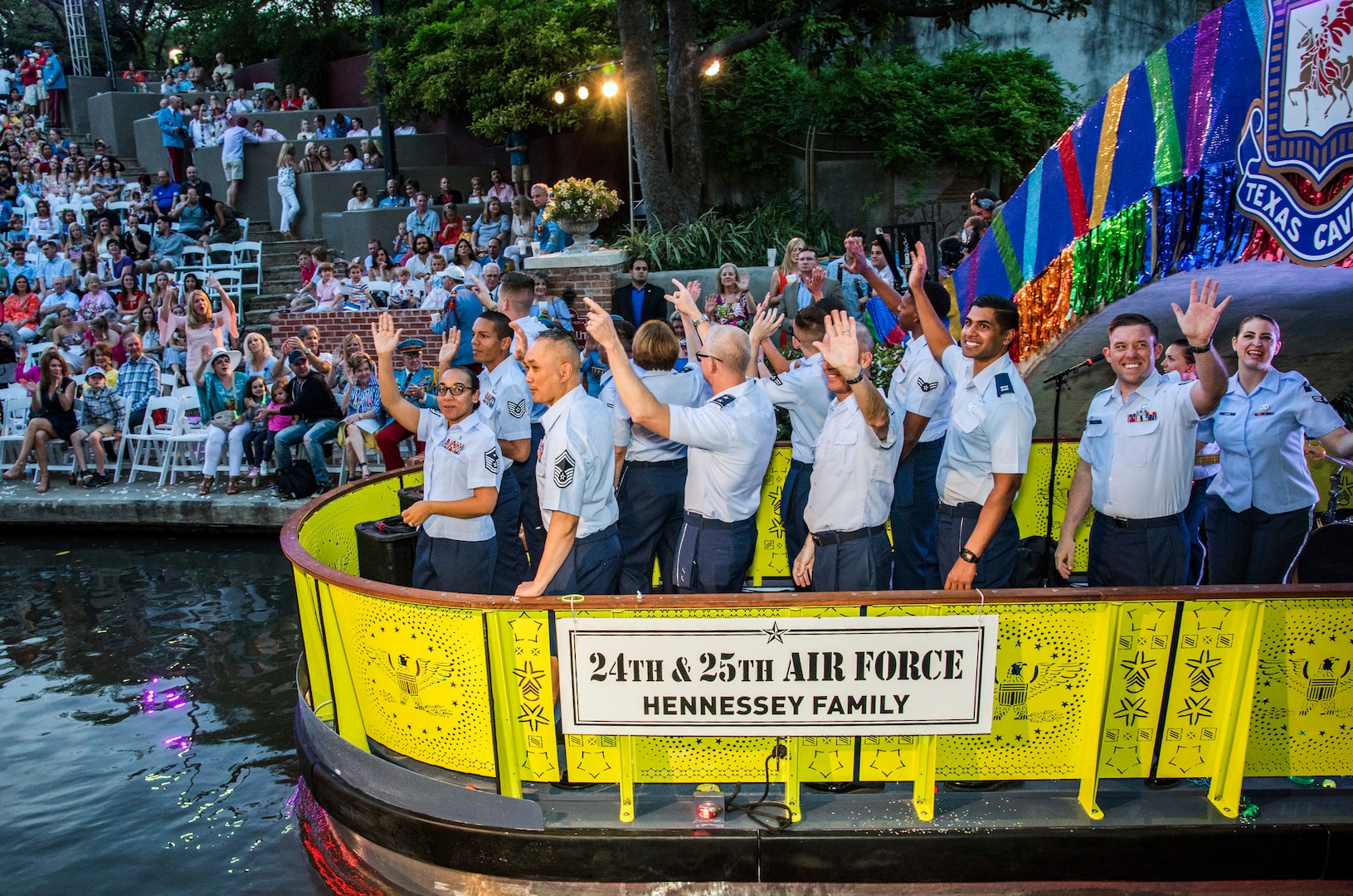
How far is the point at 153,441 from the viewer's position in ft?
38.7

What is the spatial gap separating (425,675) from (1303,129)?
13.4 ft

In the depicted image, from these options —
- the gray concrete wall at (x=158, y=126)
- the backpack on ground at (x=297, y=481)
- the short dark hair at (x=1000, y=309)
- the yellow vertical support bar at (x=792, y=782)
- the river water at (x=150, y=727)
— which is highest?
the gray concrete wall at (x=158, y=126)

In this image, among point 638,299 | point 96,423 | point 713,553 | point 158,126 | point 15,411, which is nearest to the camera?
point 713,553

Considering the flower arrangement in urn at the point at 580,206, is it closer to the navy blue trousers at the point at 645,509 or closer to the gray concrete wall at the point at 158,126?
the navy blue trousers at the point at 645,509

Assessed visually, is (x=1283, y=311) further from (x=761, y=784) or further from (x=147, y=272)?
(x=147, y=272)

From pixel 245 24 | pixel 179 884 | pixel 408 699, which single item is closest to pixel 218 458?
pixel 179 884

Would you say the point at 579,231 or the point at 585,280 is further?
the point at 579,231

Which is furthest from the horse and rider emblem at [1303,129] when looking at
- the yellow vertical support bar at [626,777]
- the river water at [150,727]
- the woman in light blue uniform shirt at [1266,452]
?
the river water at [150,727]

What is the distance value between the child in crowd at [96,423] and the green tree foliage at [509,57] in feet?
23.3

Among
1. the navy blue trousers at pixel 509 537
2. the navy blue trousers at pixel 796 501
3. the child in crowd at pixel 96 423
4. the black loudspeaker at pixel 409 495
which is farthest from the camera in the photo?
the child in crowd at pixel 96 423

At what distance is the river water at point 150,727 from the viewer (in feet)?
16.0

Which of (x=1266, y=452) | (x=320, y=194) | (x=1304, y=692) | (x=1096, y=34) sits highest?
(x=1096, y=34)

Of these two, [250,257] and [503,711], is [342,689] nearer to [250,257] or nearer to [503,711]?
[503,711]

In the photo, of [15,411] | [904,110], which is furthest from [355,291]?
[904,110]
